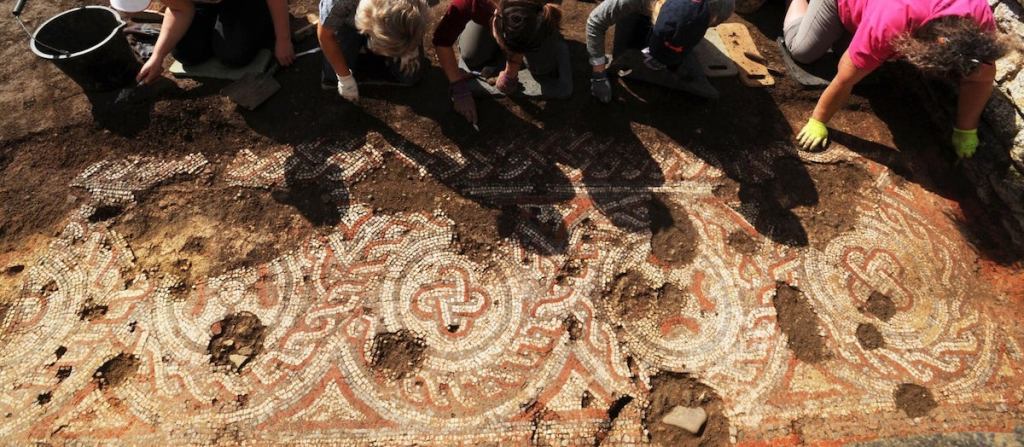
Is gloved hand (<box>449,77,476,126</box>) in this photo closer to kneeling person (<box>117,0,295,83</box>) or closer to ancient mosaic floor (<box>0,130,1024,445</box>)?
ancient mosaic floor (<box>0,130,1024,445</box>)

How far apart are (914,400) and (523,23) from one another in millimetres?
2963

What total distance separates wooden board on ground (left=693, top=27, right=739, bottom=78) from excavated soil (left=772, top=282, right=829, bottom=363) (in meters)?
1.81

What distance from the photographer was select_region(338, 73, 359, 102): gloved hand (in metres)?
3.42

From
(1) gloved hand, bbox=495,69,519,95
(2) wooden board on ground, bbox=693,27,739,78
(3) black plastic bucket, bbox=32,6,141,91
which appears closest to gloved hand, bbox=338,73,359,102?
(1) gloved hand, bbox=495,69,519,95

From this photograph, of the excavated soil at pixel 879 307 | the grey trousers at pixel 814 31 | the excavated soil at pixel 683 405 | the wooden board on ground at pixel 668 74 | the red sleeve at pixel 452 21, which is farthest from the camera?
the wooden board on ground at pixel 668 74

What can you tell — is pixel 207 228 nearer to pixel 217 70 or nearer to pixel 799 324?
pixel 217 70

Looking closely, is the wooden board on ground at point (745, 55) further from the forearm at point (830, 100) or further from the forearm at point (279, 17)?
the forearm at point (279, 17)

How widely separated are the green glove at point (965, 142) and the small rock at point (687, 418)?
276 cm

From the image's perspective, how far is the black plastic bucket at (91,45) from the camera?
10.9ft

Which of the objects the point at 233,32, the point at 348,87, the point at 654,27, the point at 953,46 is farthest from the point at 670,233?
the point at 233,32

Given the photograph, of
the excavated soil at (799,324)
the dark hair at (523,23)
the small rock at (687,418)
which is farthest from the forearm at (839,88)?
the small rock at (687,418)

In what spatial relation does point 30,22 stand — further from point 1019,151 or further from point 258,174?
point 1019,151

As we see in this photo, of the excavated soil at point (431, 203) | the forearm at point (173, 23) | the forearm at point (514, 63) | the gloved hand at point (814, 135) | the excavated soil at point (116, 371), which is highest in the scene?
the forearm at point (173, 23)

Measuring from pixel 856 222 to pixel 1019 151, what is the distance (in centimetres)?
116
